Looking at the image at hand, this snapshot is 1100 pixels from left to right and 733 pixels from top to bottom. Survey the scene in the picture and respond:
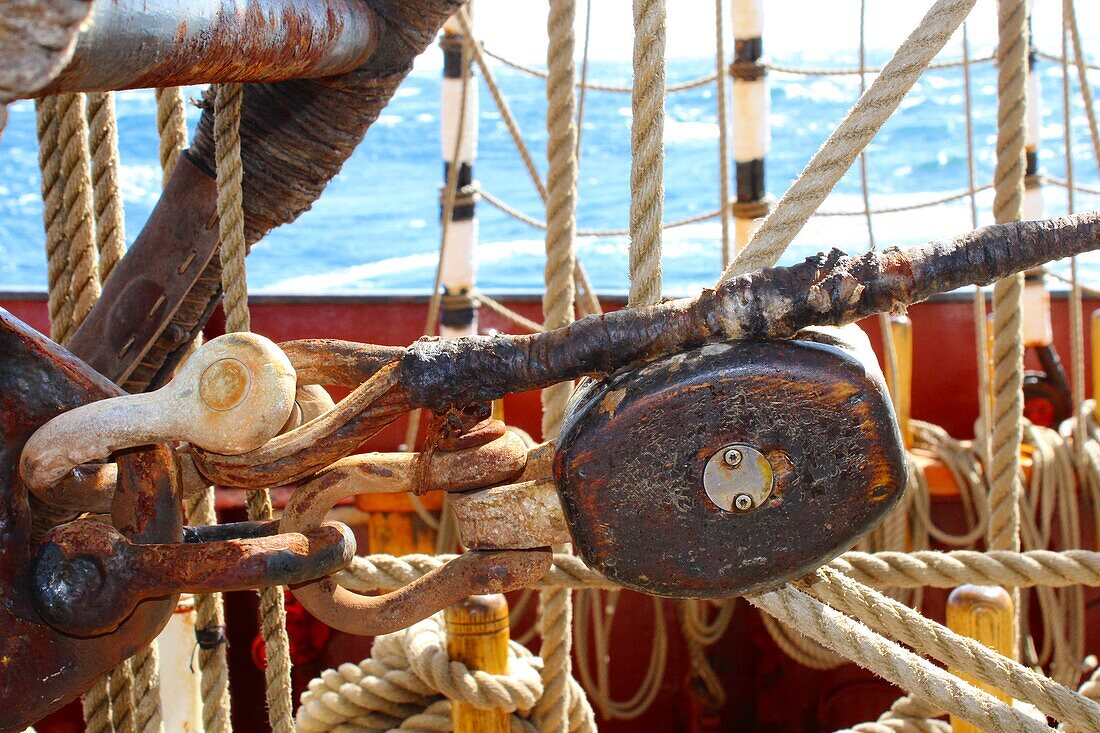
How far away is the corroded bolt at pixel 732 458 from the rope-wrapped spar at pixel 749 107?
2510 millimetres

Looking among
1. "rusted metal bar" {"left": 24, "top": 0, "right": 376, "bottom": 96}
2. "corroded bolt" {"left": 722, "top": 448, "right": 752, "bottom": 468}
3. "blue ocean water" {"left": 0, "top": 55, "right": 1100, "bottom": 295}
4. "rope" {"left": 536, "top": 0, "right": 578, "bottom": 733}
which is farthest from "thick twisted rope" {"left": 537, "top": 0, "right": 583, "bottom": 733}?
"blue ocean water" {"left": 0, "top": 55, "right": 1100, "bottom": 295}

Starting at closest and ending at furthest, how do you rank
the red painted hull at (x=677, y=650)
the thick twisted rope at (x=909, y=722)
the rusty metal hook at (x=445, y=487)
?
the rusty metal hook at (x=445, y=487) < the thick twisted rope at (x=909, y=722) < the red painted hull at (x=677, y=650)

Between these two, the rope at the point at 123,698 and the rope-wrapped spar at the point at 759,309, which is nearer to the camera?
the rope-wrapped spar at the point at 759,309

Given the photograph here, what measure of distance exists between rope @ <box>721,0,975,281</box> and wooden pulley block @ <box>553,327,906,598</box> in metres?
0.19

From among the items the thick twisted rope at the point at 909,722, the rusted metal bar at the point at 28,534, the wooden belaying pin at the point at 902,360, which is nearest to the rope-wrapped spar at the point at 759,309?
the rusted metal bar at the point at 28,534

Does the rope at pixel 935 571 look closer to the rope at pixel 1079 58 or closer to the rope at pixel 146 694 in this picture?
the rope at pixel 146 694

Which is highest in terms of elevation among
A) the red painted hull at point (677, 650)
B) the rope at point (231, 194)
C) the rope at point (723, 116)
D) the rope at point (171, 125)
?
the rope at point (723, 116)

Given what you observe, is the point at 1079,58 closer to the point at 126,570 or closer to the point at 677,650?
the point at 677,650

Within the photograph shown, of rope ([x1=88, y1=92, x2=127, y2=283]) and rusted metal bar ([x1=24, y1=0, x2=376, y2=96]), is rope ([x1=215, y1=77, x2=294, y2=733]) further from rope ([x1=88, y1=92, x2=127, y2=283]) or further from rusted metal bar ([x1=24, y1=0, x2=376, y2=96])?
rope ([x1=88, y1=92, x2=127, y2=283])

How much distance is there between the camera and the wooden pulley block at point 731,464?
1.87ft

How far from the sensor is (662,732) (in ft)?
10.7

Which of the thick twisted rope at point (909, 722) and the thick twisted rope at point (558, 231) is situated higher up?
the thick twisted rope at point (558, 231)

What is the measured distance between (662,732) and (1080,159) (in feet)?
31.9

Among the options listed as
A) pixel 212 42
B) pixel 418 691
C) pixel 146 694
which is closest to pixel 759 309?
pixel 212 42
